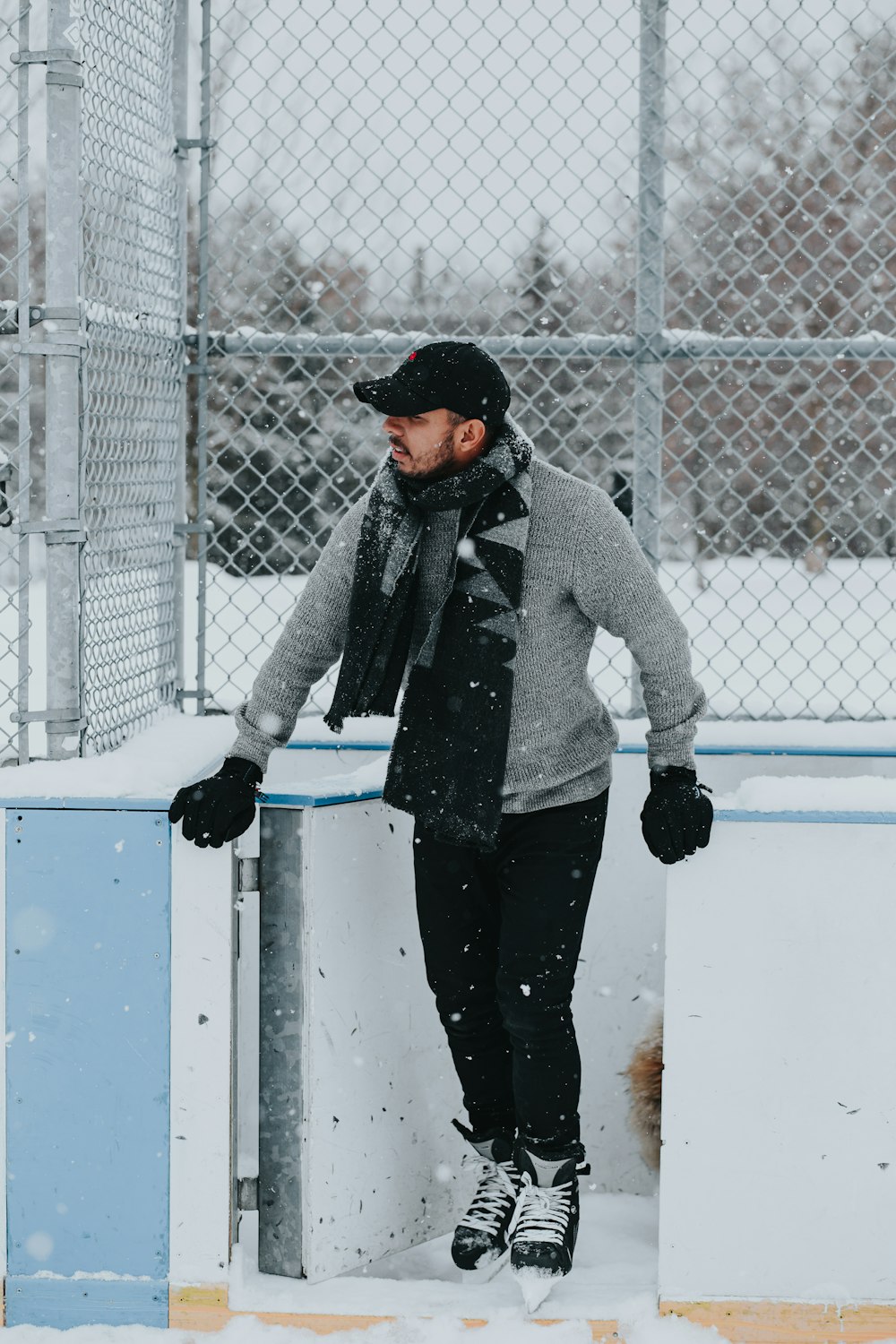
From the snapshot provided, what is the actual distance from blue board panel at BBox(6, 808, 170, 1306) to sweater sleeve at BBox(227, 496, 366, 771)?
290 mm

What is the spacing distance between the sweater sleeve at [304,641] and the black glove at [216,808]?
15 cm

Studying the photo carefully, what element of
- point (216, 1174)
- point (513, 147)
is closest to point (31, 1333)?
point (216, 1174)

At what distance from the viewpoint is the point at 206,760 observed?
3059 millimetres

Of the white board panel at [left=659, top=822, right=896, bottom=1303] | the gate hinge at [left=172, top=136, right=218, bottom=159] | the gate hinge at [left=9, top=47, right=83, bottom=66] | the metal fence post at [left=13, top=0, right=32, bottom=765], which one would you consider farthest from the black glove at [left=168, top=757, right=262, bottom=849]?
the gate hinge at [left=172, top=136, right=218, bottom=159]

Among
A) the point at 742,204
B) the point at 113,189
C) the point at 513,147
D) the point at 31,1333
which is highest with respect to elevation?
the point at 742,204

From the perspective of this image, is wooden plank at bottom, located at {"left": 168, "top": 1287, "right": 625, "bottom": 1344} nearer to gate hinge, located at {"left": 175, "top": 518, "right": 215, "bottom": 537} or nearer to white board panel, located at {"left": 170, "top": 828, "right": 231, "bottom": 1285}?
white board panel, located at {"left": 170, "top": 828, "right": 231, "bottom": 1285}

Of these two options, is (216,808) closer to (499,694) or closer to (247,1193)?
(499,694)

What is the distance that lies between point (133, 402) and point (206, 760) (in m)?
0.90

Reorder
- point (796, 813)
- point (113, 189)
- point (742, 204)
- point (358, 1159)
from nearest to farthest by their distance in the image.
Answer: point (796, 813), point (358, 1159), point (113, 189), point (742, 204)

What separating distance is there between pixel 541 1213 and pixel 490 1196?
25 cm

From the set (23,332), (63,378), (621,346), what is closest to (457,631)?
(63,378)

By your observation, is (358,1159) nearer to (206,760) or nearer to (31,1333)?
(31,1333)

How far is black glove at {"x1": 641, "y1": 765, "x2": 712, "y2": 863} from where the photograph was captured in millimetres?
2482

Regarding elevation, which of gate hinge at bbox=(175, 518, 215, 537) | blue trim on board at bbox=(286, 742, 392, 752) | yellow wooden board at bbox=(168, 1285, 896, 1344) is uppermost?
gate hinge at bbox=(175, 518, 215, 537)
